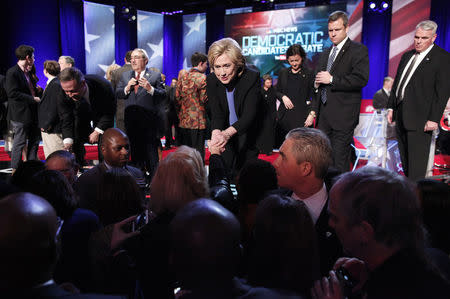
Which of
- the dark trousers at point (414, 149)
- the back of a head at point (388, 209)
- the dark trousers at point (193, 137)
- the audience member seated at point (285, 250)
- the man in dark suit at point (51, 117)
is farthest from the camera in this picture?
the dark trousers at point (193, 137)

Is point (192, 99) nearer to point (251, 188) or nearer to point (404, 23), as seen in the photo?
point (251, 188)

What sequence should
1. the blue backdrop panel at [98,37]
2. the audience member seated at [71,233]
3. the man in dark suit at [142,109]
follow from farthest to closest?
the blue backdrop panel at [98,37] < the man in dark suit at [142,109] < the audience member seated at [71,233]

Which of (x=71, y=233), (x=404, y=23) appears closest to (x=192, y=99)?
(x=71, y=233)

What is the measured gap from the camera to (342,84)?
3238 millimetres

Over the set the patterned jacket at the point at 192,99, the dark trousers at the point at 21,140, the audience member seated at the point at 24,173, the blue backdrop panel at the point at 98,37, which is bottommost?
the dark trousers at the point at 21,140

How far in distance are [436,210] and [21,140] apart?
492cm

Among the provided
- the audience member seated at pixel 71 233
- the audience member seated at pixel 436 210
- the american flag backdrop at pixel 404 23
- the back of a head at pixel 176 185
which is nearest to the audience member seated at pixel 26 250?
the audience member seated at pixel 71 233

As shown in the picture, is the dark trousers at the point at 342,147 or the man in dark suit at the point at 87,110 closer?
the dark trousers at the point at 342,147

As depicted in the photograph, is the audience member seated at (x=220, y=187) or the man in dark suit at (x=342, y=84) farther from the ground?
the man in dark suit at (x=342, y=84)

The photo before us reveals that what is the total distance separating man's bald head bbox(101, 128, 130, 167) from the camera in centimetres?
285

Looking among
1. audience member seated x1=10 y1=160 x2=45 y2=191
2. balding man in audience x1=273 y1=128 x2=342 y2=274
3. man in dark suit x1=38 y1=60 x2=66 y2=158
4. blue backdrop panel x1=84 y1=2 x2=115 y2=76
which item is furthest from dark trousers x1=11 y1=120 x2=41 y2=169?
blue backdrop panel x1=84 y1=2 x2=115 y2=76

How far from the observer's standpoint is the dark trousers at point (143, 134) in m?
4.20

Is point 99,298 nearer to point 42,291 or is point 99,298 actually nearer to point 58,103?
point 42,291

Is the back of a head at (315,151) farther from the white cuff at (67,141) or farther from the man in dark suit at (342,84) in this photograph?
the white cuff at (67,141)
